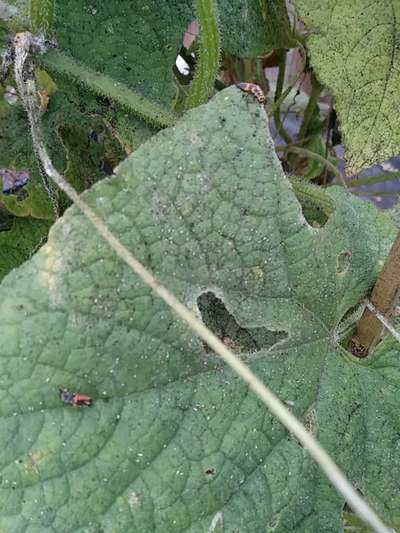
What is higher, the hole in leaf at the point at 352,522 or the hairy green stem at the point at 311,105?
the hairy green stem at the point at 311,105

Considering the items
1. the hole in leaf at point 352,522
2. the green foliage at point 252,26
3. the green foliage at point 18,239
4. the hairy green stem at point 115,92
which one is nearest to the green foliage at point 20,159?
the green foliage at point 18,239

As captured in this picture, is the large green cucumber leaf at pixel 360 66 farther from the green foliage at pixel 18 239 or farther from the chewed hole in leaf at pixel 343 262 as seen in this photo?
the green foliage at pixel 18 239

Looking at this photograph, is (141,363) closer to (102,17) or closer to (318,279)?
(318,279)

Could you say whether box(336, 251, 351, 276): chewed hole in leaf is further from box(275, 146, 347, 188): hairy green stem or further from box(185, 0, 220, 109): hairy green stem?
box(275, 146, 347, 188): hairy green stem

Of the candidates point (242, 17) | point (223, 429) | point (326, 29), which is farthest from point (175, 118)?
point (223, 429)

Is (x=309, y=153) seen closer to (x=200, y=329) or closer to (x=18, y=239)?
(x=18, y=239)

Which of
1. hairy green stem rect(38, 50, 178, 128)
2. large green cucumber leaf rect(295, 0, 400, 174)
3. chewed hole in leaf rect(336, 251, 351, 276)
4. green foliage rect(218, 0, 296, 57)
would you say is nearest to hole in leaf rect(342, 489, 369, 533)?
chewed hole in leaf rect(336, 251, 351, 276)
